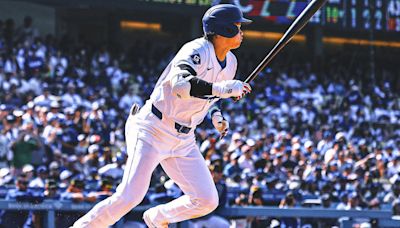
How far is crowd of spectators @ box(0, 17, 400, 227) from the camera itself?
444 inches

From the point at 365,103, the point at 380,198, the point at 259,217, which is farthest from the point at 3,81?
the point at 365,103

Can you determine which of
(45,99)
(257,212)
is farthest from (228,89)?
(45,99)

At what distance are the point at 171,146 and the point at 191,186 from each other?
307 mm

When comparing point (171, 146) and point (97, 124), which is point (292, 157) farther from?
point (171, 146)

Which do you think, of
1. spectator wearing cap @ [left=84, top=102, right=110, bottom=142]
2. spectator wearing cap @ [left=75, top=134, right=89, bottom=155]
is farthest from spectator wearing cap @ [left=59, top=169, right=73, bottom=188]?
spectator wearing cap @ [left=84, top=102, right=110, bottom=142]

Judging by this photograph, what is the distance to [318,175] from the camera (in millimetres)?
13430

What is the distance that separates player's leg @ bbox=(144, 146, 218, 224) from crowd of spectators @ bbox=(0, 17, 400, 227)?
2.25 metres

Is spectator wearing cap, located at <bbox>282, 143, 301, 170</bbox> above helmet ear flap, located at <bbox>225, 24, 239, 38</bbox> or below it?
below

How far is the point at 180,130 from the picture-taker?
604cm

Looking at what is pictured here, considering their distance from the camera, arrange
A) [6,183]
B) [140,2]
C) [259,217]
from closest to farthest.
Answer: [259,217] → [6,183] → [140,2]

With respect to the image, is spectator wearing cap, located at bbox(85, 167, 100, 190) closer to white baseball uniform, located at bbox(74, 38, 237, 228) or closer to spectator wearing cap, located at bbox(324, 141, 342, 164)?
spectator wearing cap, located at bbox(324, 141, 342, 164)

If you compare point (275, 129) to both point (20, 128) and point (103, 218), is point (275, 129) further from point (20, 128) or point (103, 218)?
point (103, 218)

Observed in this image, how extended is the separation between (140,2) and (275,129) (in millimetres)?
3999

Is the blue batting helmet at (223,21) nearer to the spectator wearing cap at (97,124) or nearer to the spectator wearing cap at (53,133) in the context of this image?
the spectator wearing cap at (53,133)
